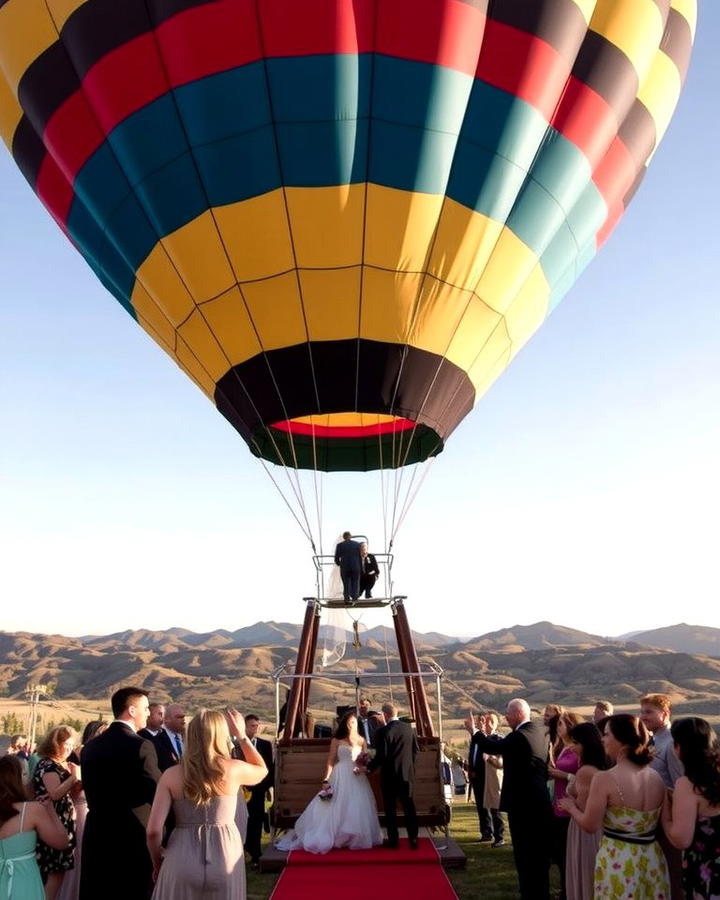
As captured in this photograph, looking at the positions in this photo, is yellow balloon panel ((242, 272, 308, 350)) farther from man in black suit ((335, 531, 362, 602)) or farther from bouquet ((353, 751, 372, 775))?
bouquet ((353, 751, 372, 775))

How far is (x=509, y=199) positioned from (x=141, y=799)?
6703mm

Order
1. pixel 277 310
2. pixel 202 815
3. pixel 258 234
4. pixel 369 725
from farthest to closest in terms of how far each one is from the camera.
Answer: pixel 277 310 < pixel 369 725 < pixel 258 234 < pixel 202 815

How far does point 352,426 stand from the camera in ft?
37.0

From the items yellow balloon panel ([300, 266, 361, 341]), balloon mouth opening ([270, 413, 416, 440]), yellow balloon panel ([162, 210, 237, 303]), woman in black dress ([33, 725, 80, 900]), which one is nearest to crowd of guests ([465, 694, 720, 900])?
woman in black dress ([33, 725, 80, 900])

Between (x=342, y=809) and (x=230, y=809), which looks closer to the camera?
(x=230, y=809)

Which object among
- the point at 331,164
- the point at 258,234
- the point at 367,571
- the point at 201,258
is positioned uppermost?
the point at 331,164

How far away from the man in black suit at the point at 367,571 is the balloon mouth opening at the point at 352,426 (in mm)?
1961

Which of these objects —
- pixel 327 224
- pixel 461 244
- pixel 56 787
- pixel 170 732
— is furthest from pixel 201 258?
pixel 56 787

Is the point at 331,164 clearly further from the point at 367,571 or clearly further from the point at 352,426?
the point at 367,571

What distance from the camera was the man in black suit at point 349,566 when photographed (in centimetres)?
898

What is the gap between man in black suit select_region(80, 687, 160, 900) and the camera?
4129 millimetres

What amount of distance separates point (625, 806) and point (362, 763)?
348 cm

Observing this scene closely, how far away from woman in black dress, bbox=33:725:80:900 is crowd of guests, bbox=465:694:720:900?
2.48 m

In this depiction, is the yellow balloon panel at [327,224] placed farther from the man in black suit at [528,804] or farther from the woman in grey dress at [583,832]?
the woman in grey dress at [583,832]
